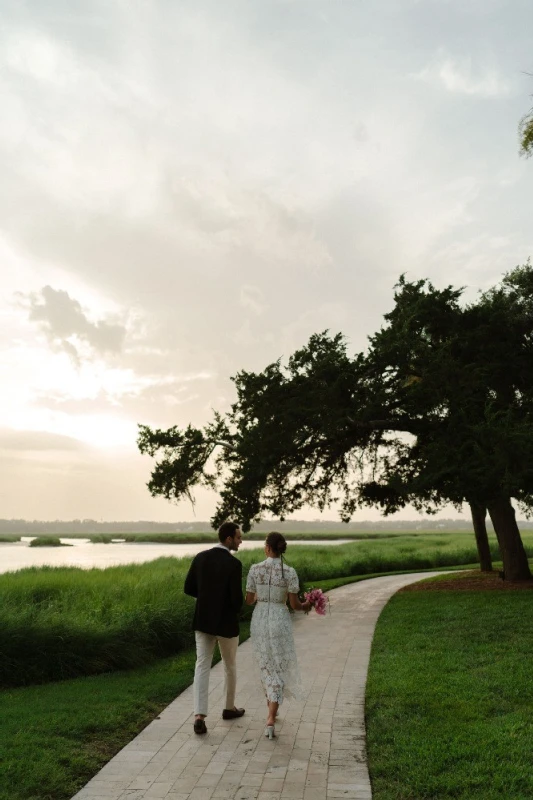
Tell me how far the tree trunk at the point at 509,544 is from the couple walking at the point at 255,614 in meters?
16.4

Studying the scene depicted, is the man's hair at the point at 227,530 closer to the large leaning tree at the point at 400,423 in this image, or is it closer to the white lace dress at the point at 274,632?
the white lace dress at the point at 274,632

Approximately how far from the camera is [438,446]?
60.6 feet

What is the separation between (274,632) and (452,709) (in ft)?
7.77

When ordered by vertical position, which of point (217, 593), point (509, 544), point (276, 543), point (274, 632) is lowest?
point (274, 632)

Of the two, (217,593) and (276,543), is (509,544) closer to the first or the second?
(276,543)

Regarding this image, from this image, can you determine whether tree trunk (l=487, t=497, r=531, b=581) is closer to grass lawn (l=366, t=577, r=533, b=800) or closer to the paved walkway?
grass lawn (l=366, t=577, r=533, b=800)

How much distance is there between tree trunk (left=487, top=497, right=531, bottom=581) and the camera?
21.7m

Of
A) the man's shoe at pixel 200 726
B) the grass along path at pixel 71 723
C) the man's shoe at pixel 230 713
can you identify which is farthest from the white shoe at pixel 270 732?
the grass along path at pixel 71 723

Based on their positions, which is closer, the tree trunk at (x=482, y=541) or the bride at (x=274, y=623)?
the bride at (x=274, y=623)

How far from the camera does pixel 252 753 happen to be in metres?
6.13

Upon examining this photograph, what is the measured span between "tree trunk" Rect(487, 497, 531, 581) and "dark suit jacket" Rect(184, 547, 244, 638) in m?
16.6

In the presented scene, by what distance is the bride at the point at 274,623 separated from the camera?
6.92m

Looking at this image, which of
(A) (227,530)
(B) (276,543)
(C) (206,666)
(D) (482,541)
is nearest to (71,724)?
(C) (206,666)

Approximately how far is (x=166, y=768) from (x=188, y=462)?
685 inches
